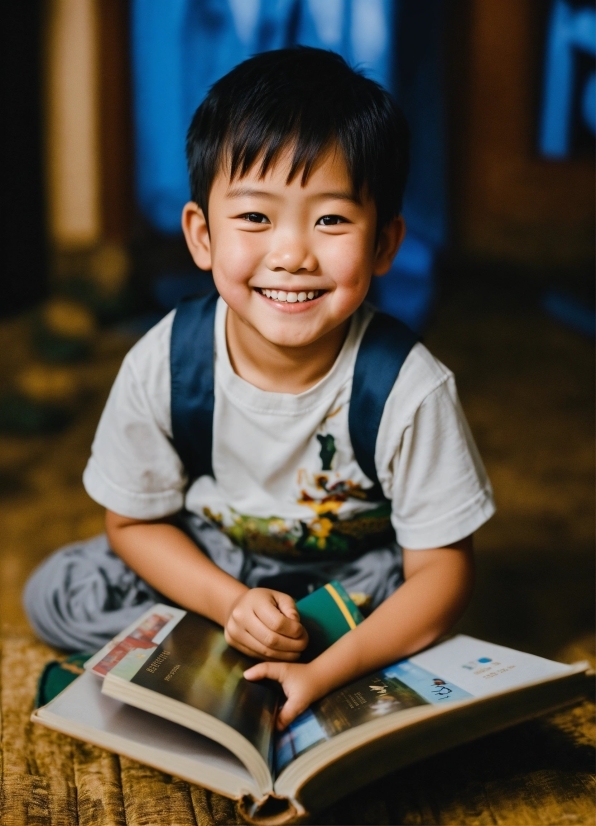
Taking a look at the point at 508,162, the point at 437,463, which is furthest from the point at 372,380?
the point at 508,162

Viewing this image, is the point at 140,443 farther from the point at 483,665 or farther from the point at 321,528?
the point at 483,665

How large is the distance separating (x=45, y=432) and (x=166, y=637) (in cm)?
96

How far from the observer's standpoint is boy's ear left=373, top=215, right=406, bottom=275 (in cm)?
78

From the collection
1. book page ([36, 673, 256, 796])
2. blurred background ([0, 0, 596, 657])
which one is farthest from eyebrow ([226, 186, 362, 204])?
blurred background ([0, 0, 596, 657])

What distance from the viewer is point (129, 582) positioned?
3.01ft

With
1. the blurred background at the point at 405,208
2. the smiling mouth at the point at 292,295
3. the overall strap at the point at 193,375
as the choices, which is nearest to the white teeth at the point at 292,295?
the smiling mouth at the point at 292,295

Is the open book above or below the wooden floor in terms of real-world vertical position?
above

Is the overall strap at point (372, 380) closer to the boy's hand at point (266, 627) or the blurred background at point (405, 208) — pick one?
the boy's hand at point (266, 627)

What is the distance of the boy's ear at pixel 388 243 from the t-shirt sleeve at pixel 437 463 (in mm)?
88

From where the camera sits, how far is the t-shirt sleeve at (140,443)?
2.65ft

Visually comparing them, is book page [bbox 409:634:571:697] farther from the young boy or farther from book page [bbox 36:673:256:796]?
book page [bbox 36:673:256:796]

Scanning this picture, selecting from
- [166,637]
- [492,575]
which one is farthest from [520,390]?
[166,637]

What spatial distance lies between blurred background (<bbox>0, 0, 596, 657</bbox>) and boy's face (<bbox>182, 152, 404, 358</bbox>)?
2.35 ft

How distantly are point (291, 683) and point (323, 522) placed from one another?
0.20 m
